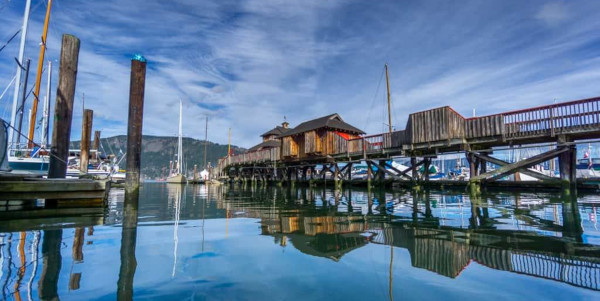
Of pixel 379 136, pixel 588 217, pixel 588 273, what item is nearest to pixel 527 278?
pixel 588 273

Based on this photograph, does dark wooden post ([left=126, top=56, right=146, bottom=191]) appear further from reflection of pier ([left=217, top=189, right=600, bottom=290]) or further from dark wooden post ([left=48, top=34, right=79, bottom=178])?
reflection of pier ([left=217, top=189, right=600, bottom=290])

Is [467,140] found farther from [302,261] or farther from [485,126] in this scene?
[302,261]

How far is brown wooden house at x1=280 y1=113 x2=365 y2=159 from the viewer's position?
3045 centimetres

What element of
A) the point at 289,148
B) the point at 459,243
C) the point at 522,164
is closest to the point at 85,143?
the point at 459,243

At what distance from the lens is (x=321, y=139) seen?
3186 centimetres

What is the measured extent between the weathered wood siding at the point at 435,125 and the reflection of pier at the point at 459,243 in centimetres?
1253

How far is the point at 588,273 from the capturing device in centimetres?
339

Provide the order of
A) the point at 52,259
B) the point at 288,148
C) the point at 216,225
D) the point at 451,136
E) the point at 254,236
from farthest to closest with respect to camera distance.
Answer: the point at 288,148 < the point at 451,136 < the point at 216,225 < the point at 254,236 < the point at 52,259

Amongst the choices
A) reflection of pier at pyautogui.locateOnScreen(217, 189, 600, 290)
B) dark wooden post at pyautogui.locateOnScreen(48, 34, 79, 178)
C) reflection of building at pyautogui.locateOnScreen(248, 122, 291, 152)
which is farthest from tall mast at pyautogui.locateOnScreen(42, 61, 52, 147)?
reflection of building at pyautogui.locateOnScreen(248, 122, 291, 152)

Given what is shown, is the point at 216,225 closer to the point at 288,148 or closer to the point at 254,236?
the point at 254,236

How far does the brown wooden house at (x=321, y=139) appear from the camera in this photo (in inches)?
1199

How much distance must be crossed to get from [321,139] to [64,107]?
24700 mm

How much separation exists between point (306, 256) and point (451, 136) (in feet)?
60.2

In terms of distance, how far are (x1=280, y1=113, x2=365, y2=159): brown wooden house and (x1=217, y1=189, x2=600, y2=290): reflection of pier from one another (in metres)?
22.0
